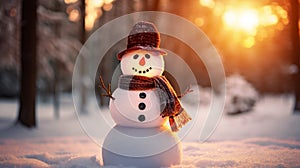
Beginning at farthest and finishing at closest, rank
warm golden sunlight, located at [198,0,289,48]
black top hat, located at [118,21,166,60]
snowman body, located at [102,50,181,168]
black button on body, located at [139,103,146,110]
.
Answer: warm golden sunlight, located at [198,0,289,48] < black top hat, located at [118,21,166,60] < black button on body, located at [139,103,146,110] < snowman body, located at [102,50,181,168]

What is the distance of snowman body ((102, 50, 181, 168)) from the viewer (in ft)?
15.6

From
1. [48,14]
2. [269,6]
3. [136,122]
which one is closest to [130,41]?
[136,122]

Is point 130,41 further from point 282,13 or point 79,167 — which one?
point 282,13

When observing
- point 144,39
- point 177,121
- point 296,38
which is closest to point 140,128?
point 177,121

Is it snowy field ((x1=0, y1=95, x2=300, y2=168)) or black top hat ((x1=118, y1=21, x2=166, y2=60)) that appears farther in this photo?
snowy field ((x1=0, y1=95, x2=300, y2=168))

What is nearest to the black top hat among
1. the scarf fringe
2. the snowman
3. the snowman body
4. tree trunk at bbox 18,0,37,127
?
the snowman

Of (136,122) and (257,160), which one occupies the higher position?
(136,122)

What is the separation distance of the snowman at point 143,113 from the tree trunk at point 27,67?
6384 mm

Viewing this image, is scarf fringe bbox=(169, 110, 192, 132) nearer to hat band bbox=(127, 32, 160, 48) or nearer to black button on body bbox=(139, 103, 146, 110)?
black button on body bbox=(139, 103, 146, 110)

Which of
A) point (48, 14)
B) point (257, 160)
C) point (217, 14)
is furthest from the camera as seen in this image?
point (217, 14)

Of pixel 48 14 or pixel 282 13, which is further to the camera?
pixel 282 13

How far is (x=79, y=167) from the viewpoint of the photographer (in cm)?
505

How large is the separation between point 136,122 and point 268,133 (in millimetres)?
7134

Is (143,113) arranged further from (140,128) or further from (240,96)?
(240,96)
